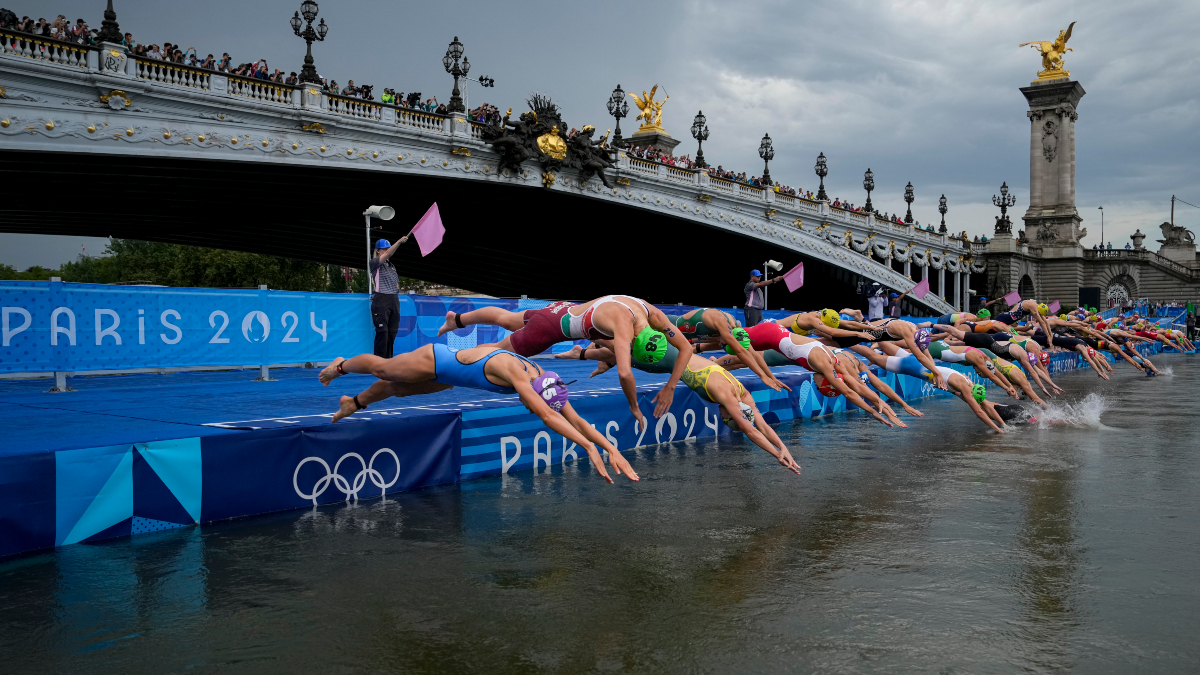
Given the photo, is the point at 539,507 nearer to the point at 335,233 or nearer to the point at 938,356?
the point at 938,356

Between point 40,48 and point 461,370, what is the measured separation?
1126 inches

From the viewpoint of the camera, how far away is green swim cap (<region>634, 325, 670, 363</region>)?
424 inches

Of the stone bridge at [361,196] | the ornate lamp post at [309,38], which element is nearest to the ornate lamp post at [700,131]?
the stone bridge at [361,196]

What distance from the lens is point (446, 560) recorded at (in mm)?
7406

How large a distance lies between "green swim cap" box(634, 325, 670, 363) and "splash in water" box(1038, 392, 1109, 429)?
11.0 m

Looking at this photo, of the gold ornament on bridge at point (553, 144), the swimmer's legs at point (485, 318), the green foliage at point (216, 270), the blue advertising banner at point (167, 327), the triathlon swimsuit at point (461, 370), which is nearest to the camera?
the triathlon swimsuit at point (461, 370)

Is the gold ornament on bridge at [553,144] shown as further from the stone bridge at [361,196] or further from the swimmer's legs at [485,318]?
the swimmer's legs at [485,318]

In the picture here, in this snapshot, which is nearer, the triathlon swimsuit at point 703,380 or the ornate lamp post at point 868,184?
the triathlon swimsuit at point 703,380

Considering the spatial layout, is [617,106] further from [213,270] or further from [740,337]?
[213,270]

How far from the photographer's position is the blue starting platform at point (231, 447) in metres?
7.89

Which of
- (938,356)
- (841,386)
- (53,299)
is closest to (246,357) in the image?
(53,299)

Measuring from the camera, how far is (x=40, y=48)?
29.1 meters

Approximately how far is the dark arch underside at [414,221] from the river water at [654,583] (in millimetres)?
28714

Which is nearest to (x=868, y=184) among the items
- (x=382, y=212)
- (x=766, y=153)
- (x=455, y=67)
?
(x=766, y=153)
